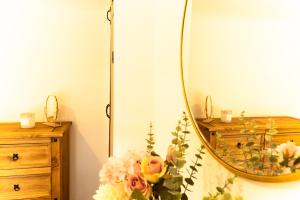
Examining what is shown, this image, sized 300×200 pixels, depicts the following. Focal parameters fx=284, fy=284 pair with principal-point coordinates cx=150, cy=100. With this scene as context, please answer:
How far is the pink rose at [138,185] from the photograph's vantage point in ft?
2.60

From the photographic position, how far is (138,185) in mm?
792

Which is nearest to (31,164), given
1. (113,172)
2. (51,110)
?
(51,110)

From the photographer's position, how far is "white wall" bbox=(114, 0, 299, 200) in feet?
4.88

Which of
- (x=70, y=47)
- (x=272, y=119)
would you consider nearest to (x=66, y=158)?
(x=70, y=47)

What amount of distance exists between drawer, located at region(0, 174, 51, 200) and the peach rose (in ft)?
5.10

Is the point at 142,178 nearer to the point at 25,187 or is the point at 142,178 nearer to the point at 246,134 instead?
the point at 246,134

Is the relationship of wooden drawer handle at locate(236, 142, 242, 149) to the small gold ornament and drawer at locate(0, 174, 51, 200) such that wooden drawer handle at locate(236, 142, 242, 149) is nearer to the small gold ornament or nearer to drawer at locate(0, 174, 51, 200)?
drawer at locate(0, 174, 51, 200)

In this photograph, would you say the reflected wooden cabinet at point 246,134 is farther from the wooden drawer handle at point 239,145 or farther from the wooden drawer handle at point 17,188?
the wooden drawer handle at point 17,188

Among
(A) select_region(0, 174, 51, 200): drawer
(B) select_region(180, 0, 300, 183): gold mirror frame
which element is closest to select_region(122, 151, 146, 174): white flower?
(B) select_region(180, 0, 300, 183): gold mirror frame

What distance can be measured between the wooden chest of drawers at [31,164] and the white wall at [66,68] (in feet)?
1.56

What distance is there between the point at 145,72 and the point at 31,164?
113 centimetres

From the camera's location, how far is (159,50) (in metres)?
1.61

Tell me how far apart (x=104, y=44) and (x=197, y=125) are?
1734 mm

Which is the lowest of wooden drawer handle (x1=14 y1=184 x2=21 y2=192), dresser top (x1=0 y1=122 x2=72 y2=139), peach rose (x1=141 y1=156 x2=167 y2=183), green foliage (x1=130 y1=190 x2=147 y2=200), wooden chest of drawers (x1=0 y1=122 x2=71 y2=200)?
wooden drawer handle (x1=14 y1=184 x2=21 y2=192)
